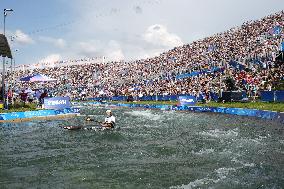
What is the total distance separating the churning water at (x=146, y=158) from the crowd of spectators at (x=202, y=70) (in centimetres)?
2319

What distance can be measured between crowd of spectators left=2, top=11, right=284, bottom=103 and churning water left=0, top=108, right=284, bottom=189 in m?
23.2

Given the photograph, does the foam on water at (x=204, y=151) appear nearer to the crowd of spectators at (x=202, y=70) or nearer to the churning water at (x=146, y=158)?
the churning water at (x=146, y=158)

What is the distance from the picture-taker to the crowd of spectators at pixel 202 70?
4784 cm

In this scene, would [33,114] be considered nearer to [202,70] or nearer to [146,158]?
[146,158]

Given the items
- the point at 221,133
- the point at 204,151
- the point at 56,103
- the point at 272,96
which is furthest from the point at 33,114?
the point at 272,96

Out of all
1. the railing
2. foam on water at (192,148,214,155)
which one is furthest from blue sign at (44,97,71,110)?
foam on water at (192,148,214,155)

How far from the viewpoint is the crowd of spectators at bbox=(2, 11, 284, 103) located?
47.8m

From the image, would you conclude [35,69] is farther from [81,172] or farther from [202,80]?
[81,172]

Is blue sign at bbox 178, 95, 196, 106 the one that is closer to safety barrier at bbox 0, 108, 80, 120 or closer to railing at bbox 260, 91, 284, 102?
railing at bbox 260, 91, 284, 102

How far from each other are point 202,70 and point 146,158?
1878 inches

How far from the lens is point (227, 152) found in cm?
1716

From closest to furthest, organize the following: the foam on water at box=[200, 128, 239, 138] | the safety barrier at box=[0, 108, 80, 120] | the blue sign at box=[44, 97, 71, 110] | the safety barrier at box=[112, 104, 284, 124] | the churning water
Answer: the churning water
the foam on water at box=[200, 128, 239, 138]
the safety barrier at box=[112, 104, 284, 124]
the safety barrier at box=[0, 108, 80, 120]
the blue sign at box=[44, 97, 71, 110]

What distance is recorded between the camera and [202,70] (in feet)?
206

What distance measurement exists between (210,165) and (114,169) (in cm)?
360
